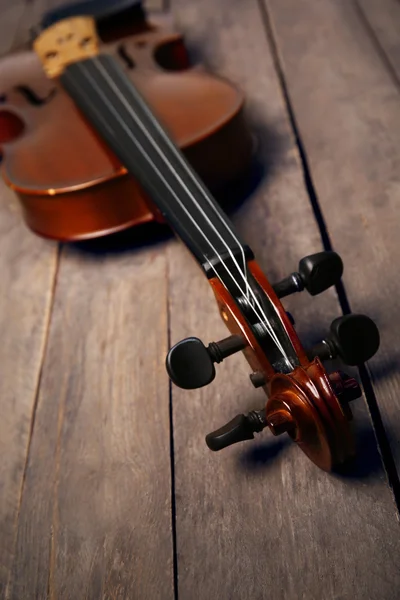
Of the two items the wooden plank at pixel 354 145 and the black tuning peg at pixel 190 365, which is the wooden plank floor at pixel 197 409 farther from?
the black tuning peg at pixel 190 365

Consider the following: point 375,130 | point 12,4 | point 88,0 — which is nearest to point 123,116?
point 375,130

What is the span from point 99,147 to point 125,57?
0.38 metres

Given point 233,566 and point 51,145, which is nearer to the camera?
point 233,566

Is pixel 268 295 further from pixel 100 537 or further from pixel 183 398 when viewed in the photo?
pixel 100 537

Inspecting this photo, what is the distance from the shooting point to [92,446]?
0.94m

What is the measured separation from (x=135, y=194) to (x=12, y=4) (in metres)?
1.63

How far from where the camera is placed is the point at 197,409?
94 centimetres

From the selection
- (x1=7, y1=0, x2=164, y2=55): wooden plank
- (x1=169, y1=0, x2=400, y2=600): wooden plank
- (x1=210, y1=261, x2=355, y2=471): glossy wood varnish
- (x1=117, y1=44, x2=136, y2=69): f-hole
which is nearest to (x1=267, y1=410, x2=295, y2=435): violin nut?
(x1=210, y1=261, x2=355, y2=471): glossy wood varnish

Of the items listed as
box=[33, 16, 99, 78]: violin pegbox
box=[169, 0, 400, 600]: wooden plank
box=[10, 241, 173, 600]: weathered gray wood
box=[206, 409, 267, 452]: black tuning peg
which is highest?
box=[33, 16, 99, 78]: violin pegbox

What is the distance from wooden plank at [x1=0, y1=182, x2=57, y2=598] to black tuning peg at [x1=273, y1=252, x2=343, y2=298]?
49 cm

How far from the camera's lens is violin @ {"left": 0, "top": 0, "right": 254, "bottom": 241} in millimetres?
1104

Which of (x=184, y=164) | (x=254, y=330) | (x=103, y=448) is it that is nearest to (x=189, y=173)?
(x=184, y=164)

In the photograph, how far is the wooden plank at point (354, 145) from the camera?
3.25ft

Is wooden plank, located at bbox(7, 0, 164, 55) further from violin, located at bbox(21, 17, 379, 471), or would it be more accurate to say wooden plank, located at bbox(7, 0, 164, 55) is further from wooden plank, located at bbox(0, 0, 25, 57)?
violin, located at bbox(21, 17, 379, 471)
